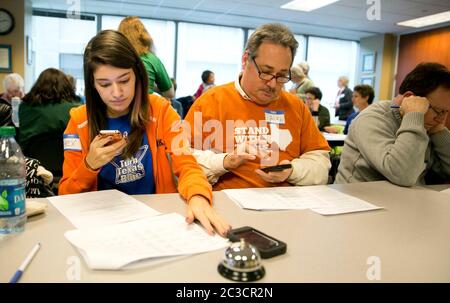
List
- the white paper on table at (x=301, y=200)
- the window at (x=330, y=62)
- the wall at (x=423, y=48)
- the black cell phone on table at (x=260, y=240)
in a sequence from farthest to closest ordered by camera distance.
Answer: the window at (x=330, y=62)
the wall at (x=423, y=48)
the white paper on table at (x=301, y=200)
the black cell phone on table at (x=260, y=240)

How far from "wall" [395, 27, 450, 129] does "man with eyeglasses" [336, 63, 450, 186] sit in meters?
6.04

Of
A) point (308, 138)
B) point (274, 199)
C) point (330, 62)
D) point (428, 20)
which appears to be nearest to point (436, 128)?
point (308, 138)

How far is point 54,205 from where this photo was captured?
3.53 ft

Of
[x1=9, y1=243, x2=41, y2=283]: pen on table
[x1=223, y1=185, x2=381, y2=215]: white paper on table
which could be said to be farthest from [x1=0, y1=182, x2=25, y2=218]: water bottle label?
[x1=223, y1=185, x2=381, y2=215]: white paper on table

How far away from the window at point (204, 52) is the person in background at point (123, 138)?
259 inches

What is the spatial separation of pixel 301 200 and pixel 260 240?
426 mm

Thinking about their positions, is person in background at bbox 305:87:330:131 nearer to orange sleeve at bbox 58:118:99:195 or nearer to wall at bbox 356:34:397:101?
orange sleeve at bbox 58:118:99:195

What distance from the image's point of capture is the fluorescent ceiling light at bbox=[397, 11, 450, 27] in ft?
21.0

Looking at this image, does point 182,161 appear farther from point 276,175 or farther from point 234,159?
point 276,175

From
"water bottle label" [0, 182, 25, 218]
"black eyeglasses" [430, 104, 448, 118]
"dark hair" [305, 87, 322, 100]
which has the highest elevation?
"dark hair" [305, 87, 322, 100]

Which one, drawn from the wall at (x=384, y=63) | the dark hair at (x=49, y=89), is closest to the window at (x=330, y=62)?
the wall at (x=384, y=63)

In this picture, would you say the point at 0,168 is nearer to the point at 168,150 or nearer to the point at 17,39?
the point at 168,150

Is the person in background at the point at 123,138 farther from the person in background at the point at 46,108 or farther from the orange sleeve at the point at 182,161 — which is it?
the person in background at the point at 46,108

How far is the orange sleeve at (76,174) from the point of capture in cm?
121
